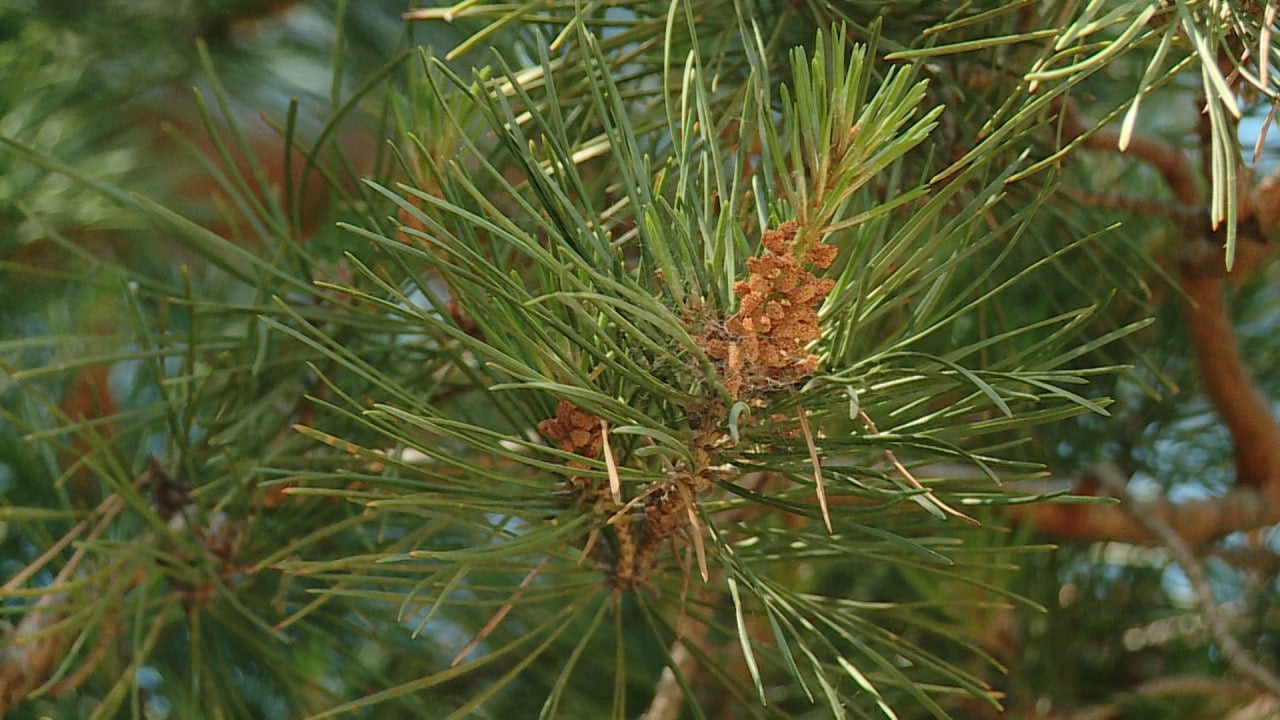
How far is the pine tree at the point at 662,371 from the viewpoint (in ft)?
1.01

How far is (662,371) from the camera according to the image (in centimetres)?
32

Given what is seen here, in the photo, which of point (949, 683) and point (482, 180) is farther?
point (949, 683)

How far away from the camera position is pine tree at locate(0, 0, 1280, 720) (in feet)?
1.01

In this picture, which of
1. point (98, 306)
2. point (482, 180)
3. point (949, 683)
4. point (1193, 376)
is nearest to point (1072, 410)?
point (482, 180)

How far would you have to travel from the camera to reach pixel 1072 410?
1.02ft

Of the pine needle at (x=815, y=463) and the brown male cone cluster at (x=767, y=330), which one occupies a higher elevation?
the brown male cone cluster at (x=767, y=330)

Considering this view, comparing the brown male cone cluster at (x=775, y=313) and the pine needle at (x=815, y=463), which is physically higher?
the brown male cone cluster at (x=775, y=313)

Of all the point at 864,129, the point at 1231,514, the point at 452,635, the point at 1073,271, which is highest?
the point at 864,129

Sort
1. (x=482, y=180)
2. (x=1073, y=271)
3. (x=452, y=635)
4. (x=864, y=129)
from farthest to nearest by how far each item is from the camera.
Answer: (x=452, y=635) → (x=1073, y=271) → (x=482, y=180) → (x=864, y=129)

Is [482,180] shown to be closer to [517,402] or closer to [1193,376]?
[517,402]

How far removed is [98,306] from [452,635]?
0.89 ft

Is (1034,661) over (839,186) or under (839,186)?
under

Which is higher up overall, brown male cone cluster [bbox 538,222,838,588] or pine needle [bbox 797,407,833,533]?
brown male cone cluster [bbox 538,222,838,588]

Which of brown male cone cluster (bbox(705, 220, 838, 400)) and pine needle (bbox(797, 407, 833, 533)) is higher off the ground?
brown male cone cluster (bbox(705, 220, 838, 400))
